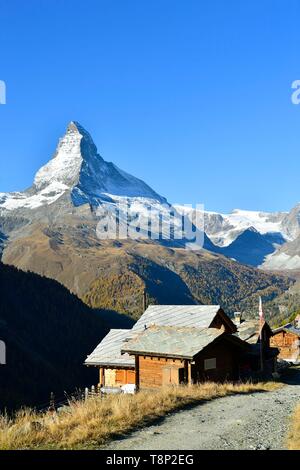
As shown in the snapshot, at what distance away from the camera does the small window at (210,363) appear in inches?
1217

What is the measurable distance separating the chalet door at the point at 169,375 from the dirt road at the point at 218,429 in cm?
1187

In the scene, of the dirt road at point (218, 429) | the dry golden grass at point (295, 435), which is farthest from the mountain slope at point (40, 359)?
the dry golden grass at point (295, 435)

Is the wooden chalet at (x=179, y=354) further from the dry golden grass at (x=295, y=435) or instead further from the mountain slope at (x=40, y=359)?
the mountain slope at (x=40, y=359)

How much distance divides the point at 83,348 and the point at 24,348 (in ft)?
116

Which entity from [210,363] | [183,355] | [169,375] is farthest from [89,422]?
[210,363]

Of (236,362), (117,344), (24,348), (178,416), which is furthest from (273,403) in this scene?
(24,348)

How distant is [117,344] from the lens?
41250 millimetres

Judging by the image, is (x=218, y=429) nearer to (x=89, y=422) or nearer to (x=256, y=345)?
(x=89, y=422)

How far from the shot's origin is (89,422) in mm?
12648

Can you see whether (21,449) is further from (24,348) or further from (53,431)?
(24,348)

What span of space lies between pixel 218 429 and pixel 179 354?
16.3m

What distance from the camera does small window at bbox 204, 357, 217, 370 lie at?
3090cm

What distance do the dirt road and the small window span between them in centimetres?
1310
